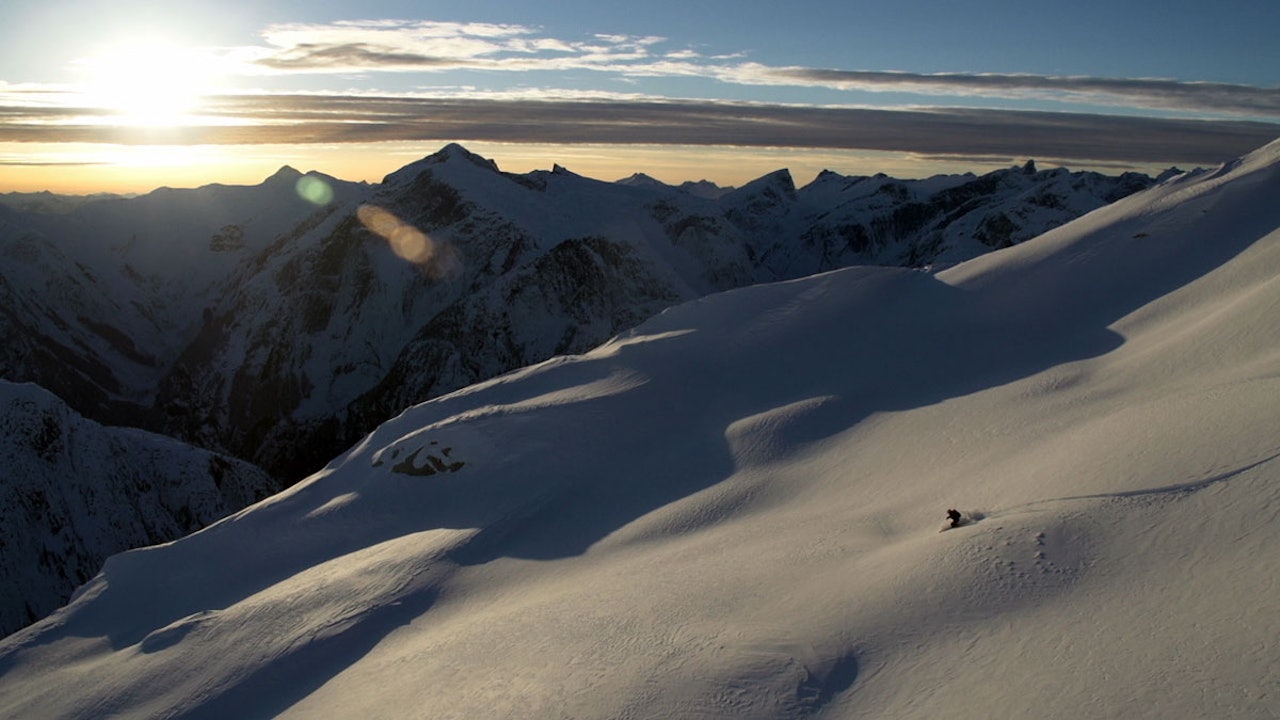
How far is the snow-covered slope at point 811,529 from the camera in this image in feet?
40.6

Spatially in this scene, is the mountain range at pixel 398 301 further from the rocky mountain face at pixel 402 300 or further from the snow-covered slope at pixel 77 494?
the snow-covered slope at pixel 77 494

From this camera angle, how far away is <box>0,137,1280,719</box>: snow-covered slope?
12.4 metres

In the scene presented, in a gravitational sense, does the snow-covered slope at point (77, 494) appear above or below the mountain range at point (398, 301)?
below

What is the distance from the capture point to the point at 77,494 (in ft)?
219

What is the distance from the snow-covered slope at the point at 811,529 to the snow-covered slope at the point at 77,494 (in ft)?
128

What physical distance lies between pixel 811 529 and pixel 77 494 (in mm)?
70879

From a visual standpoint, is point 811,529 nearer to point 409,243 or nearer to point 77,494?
point 77,494

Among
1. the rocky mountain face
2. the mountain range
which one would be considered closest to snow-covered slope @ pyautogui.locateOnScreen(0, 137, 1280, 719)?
the mountain range

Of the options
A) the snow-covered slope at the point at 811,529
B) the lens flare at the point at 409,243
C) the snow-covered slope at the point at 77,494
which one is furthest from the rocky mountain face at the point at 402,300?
the snow-covered slope at the point at 811,529

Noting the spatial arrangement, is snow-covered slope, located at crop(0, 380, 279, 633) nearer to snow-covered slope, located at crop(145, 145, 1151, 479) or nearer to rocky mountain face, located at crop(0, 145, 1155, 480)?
rocky mountain face, located at crop(0, 145, 1155, 480)

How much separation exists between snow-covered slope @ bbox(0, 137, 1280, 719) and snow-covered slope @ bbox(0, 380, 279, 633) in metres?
39.1

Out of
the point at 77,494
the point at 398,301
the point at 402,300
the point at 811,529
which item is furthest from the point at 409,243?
the point at 811,529

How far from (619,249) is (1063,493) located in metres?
132

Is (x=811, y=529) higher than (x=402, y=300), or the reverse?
(x=402, y=300)
